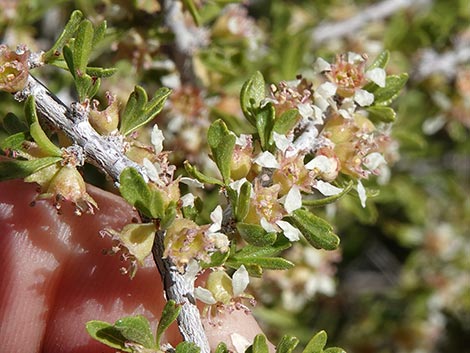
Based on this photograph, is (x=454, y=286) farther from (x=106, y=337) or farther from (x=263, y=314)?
(x=106, y=337)

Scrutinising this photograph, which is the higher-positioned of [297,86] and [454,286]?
[297,86]

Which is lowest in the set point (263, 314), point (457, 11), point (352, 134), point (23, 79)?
point (263, 314)

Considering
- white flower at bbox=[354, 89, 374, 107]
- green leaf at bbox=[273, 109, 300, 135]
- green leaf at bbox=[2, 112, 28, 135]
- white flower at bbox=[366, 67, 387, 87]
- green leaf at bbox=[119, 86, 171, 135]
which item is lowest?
white flower at bbox=[354, 89, 374, 107]

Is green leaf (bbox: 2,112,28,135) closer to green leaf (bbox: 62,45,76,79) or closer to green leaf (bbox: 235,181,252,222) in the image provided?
green leaf (bbox: 62,45,76,79)

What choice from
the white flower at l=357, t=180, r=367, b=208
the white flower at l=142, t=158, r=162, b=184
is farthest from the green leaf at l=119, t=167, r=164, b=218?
the white flower at l=357, t=180, r=367, b=208

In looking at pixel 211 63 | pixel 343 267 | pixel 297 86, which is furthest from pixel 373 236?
pixel 297 86

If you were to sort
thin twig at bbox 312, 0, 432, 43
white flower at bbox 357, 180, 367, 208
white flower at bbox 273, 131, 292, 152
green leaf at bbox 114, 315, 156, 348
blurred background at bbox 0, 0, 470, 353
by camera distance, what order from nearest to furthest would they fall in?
green leaf at bbox 114, 315, 156, 348, white flower at bbox 273, 131, 292, 152, white flower at bbox 357, 180, 367, 208, blurred background at bbox 0, 0, 470, 353, thin twig at bbox 312, 0, 432, 43

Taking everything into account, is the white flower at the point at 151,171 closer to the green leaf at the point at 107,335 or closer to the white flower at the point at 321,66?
the green leaf at the point at 107,335
